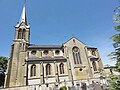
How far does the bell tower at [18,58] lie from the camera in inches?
969

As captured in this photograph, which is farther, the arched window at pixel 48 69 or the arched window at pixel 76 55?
the arched window at pixel 76 55

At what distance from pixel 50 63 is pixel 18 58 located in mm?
8490

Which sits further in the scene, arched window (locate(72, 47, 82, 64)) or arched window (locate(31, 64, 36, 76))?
arched window (locate(72, 47, 82, 64))

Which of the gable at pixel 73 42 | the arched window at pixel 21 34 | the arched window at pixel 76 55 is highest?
the arched window at pixel 21 34

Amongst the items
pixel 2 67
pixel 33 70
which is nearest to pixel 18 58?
pixel 33 70

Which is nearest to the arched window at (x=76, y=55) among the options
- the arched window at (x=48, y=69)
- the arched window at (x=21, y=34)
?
the arched window at (x=48, y=69)

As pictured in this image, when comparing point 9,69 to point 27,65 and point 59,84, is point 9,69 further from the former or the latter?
point 59,84

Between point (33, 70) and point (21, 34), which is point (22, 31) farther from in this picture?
point (33, 70)

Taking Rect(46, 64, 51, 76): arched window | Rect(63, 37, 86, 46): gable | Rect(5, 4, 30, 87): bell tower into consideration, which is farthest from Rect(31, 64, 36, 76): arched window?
Rect(63, 37, 86, 46): gable

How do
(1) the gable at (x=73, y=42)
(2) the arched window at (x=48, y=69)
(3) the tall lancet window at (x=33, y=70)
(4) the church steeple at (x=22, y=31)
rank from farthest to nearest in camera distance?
1. (4) the church steeple at (x=22, y=31)
2. (1) the gable at (x=73, y=42)
3. (2) the arched window at (x=48, y=69)
4. (3) the tall lancet window at (x=33, y=70)

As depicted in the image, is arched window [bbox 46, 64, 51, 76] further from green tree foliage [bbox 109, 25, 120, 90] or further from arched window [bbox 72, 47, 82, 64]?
green tree foliage [bbox 109, 25, 120, 90]

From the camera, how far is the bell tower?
24.6m

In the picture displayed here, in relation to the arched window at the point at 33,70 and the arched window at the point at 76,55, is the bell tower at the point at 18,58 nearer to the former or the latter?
the arched window at the point at 33,70

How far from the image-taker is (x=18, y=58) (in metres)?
27.7
